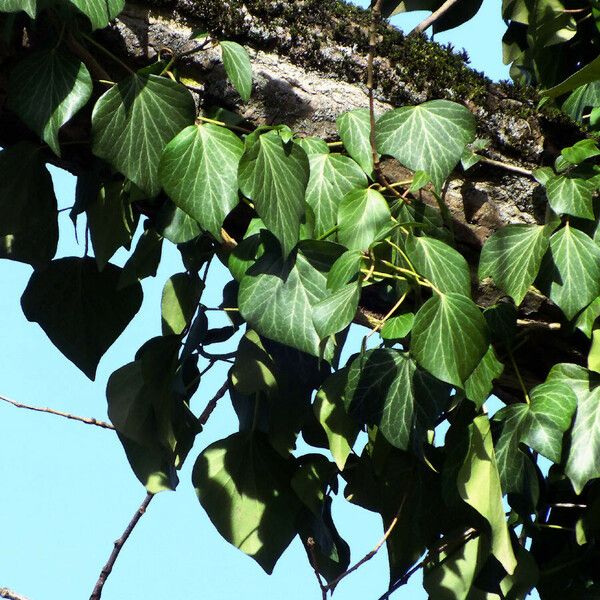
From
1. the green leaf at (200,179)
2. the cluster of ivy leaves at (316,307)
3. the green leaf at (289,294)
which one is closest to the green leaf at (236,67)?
the cluster of ivy leaves at (316,307)

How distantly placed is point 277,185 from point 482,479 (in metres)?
0.43

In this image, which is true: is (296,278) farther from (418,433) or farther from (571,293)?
(571,293)

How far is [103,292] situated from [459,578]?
0.60 metres

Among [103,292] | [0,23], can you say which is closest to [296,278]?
[103,292]

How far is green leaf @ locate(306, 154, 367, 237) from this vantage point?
4.00 feet

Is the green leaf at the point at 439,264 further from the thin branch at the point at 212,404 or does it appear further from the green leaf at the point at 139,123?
the thin branch at the point at 212,404

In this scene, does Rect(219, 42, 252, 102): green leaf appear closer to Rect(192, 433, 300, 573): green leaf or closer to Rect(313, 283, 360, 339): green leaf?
Rect(313, 283, 360, 339): green leaf

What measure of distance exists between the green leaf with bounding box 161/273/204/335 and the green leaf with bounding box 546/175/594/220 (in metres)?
0.47

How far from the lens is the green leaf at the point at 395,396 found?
3.76 feet

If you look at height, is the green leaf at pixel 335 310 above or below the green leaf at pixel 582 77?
below

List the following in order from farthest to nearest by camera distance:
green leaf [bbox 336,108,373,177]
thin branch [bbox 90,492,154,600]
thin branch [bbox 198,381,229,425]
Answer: thin branch [bbox 198,381,229,425], thin branch [bbox 90,492,154,600], green leaf [bbox 336,108,373,177]

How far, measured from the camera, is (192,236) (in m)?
1.20

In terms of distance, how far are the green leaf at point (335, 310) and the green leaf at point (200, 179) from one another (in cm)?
14

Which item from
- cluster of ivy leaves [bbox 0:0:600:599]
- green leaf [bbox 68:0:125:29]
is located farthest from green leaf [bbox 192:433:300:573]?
green leaf [bbox 68:0:125:29]
